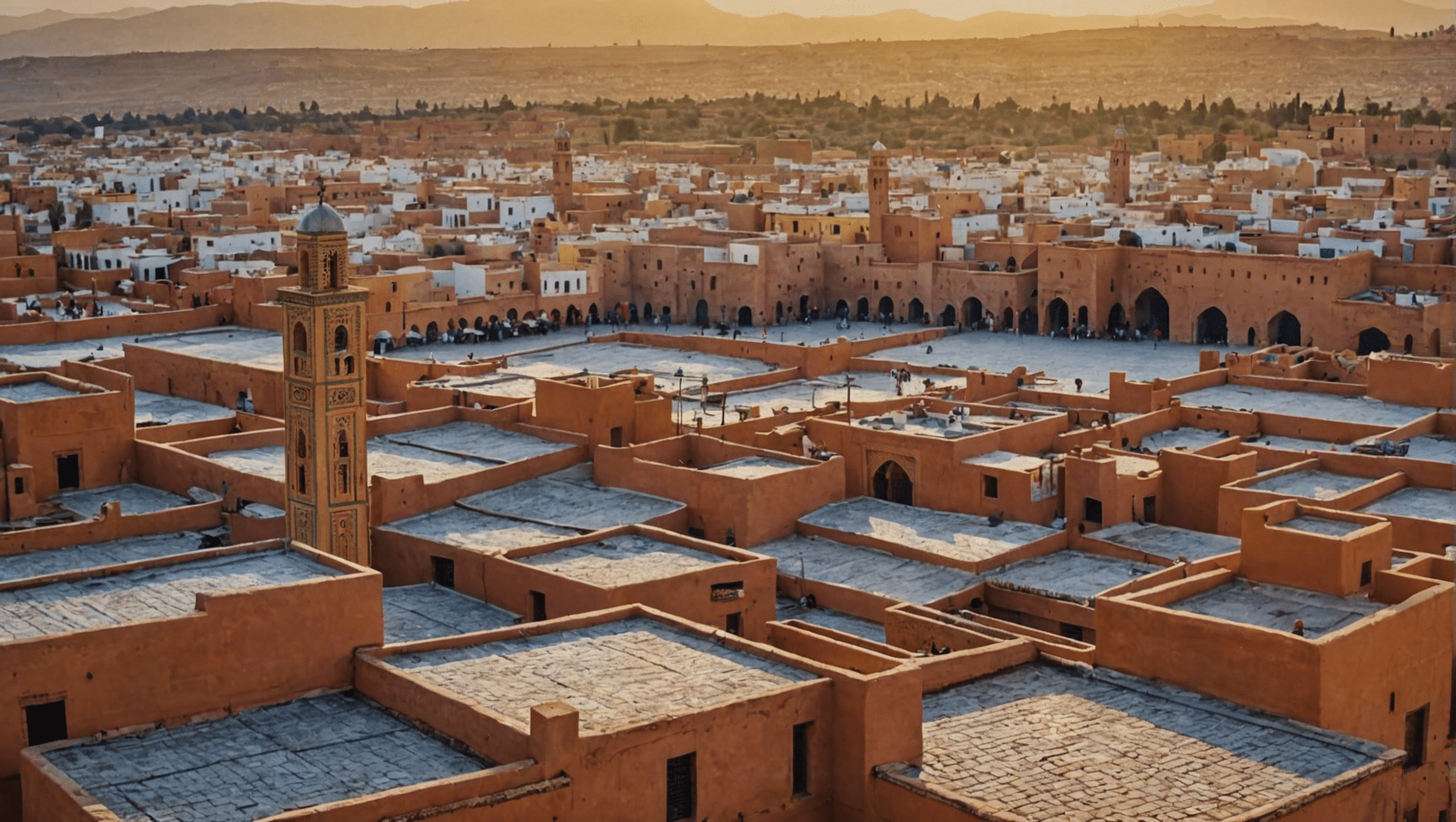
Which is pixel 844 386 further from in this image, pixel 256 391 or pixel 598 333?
pixel 598 333

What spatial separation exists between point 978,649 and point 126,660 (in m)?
6.66

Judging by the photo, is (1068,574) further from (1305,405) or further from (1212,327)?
(1212,327)

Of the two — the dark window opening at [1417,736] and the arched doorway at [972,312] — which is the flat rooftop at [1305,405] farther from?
the arched doorway at [972,312]

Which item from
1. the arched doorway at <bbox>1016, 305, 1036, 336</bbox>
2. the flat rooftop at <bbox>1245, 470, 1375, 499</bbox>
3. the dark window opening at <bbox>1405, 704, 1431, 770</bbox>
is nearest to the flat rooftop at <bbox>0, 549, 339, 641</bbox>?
the dark window opening at <bbox>1405, 704, 1431, 770</bbox>

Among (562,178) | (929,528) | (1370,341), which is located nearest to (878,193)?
(562,178)

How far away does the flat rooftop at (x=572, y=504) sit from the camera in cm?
2306

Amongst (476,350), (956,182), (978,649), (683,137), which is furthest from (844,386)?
(683,137)

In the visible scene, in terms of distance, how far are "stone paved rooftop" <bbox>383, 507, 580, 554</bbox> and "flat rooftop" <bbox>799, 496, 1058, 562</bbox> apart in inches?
140

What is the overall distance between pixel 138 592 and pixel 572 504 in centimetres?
867

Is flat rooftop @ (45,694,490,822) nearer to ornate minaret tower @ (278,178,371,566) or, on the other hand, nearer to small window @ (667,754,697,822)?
small window @ (667,754,697,822)

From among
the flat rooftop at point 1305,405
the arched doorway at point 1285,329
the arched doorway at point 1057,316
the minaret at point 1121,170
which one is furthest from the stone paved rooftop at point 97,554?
the minaret at point 1121,170

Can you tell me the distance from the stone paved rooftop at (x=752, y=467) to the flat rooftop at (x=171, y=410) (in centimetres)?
773

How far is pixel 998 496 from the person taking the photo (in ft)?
80.1

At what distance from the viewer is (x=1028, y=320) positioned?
4834cm
